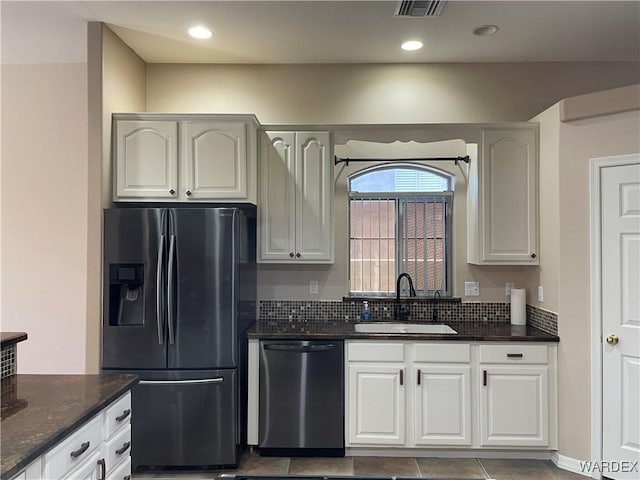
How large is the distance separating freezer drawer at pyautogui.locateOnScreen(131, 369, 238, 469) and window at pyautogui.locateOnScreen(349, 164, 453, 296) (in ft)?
4.81

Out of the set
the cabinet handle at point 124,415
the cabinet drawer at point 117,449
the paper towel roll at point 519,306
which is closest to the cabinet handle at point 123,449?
the cabinet drawer at point 117,449

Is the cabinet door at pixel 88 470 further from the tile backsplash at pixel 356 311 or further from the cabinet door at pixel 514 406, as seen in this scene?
the cabinet door at pixel 514 406

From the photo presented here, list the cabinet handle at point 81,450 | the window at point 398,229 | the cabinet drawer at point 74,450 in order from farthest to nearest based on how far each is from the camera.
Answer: the window at point 398,229 < the cabinet handle at point 81,450 < the cabinet drawer at point 74,450

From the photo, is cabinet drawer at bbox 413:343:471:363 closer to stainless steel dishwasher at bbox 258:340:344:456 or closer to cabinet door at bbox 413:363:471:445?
cabinet door at bbox 413:363:471:445

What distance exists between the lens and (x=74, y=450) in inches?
59.2

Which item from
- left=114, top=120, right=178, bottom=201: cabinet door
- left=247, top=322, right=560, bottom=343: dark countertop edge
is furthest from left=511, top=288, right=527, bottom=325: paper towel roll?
left=114, top=120, right=178, bottom=201: cabinet door

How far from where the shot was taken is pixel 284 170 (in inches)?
132

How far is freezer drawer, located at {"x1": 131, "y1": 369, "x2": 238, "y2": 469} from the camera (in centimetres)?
286

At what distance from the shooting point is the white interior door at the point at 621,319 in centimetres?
267

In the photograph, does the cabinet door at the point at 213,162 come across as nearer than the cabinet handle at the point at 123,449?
No

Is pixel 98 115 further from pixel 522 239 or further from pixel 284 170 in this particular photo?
pixel 522 239

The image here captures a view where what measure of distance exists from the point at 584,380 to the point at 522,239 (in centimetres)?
104

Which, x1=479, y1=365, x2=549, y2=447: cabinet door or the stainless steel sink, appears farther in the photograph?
the stainless steel sink

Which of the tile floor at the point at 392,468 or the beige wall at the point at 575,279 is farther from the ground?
the beige wall at the point at 575,279
